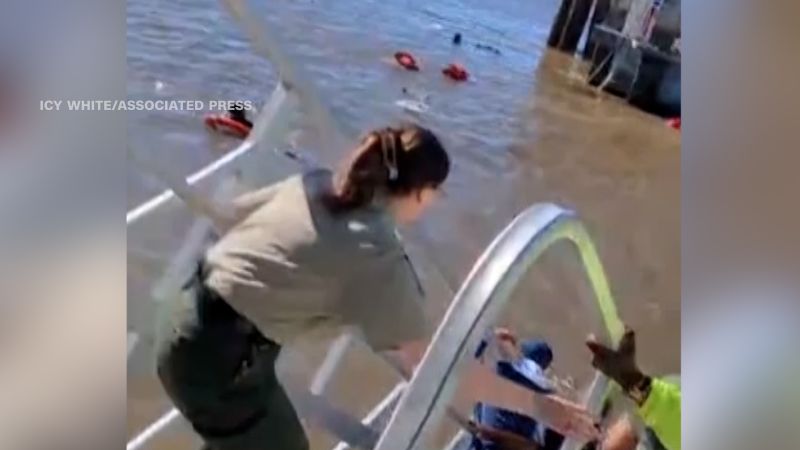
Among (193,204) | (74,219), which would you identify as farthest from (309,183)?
(74,219)

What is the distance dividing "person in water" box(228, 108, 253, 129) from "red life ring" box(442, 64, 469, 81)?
0.23m

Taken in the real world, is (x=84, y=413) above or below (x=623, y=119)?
below

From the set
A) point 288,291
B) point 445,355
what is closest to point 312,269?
point 288,291

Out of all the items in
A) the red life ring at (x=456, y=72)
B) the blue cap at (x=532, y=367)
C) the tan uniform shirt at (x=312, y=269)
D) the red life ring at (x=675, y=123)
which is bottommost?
the blue cap at (x=532, y=367)

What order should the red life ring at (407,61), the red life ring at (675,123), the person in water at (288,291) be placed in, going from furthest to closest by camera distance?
1. the red life ring at (675,123)
2. the red life ring at (407,61)
3. the person in water at (288,291)

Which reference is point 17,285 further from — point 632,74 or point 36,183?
point 632,74

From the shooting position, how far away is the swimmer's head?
1.39 metres

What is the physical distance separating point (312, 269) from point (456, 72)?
279mm

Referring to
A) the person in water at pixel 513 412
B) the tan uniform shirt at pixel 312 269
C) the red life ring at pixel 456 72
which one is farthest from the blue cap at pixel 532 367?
the red life ring at pixel 456 72

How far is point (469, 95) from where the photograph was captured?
1483 mm

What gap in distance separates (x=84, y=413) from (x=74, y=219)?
0.19 meters

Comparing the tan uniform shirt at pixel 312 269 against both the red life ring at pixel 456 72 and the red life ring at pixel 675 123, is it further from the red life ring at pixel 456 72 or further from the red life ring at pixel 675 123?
the red life ring at pixel 675 123

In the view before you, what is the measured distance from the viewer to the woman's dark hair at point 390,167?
1.39 metres

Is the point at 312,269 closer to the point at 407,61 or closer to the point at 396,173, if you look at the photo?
the point at 396,173
